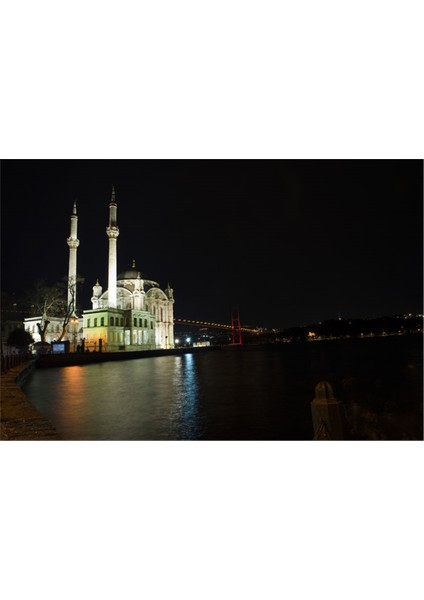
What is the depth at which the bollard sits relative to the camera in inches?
180

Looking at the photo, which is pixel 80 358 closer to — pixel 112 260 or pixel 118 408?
pixel 112 260

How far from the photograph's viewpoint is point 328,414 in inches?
181

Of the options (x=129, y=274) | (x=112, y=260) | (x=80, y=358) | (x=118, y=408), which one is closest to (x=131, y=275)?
(x=129, y=274)

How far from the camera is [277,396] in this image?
556 inches

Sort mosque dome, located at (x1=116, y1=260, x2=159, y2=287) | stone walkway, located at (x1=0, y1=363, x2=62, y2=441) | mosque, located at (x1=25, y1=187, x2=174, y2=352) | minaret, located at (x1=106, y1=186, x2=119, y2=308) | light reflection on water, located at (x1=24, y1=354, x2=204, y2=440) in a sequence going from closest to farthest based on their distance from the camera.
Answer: stone walkway, located at (x1=0, y1=363, x2=62, y2=441), light reflection on water, located at (x1=24, y1=354, x2=204, y2=440), mosque, located at (x1=25, y1=187, x2=174, y2=352), minaret, located at (x1=106, y1=186, x2=119, y2=308), mosque dome, located at (x1=116, y1=260, x2=159, y2=287)

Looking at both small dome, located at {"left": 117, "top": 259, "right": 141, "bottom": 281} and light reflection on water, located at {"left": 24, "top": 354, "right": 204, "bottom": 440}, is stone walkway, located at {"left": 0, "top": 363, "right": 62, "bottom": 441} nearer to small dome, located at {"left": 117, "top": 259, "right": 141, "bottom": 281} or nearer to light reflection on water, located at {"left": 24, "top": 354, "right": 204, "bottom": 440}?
light reflection on water, located at {"left": 24, "top": 354, "right": 204, "bottom": 440}

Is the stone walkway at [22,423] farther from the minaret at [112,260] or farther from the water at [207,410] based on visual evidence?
the minaret at [112,260]

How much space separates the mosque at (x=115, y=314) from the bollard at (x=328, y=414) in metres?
36.5

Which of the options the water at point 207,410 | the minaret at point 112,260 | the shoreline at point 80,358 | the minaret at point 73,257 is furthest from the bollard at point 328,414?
the minaret at point 112,260

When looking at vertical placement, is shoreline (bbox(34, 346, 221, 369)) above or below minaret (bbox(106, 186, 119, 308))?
below

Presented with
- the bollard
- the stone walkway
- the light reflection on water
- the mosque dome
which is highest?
the mosque dome

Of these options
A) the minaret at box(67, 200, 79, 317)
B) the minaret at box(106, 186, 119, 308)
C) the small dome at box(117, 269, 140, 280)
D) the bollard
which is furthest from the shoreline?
the bollard

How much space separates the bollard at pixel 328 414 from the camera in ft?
15.0

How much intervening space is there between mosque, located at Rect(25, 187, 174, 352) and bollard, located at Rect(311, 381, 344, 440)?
3648 centimetres
